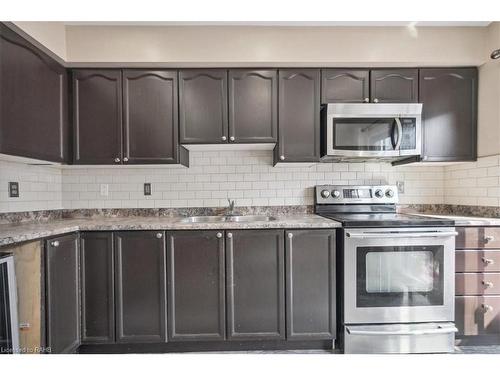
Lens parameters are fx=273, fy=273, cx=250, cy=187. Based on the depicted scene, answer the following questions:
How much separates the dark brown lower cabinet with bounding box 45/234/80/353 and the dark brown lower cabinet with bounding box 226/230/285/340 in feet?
3.29

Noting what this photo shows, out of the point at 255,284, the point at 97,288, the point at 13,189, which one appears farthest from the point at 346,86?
the point at 13,189

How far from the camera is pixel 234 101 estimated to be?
2.10 metres

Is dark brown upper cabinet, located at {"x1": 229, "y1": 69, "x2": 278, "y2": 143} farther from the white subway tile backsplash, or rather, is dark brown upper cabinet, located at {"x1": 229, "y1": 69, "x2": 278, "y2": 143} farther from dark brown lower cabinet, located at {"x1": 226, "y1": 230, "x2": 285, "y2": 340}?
dark brown lower cabinet, located at {"x1": 226, "y1": 230, "x2": 285, "y2": 340}

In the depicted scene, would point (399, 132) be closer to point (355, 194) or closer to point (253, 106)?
point (355, 194)

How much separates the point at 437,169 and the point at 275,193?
153cm

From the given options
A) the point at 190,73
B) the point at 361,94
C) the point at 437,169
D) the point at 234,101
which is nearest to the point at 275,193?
the point at 234,101

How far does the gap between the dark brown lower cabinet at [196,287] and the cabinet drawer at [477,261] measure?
5.41 feet

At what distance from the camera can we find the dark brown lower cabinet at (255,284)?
6.14 ft

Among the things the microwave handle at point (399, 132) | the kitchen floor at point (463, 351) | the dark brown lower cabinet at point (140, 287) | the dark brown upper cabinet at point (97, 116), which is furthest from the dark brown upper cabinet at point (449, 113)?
the dark brown upper cabinet at point (97, 116)

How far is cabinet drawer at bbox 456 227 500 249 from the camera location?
1900 mm

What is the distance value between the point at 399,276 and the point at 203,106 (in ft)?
6.14

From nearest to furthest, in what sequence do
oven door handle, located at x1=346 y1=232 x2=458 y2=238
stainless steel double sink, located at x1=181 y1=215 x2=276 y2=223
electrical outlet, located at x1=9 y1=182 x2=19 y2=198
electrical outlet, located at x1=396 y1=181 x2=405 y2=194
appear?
1. oven door handle, located at x1=346 y1=232 x2=458 y2=238
2. electrical outlet, located at x1=9 y1=182 x2=19 y2=198
3. stainless steel double sink, located at x1=181 y1=215 x2=276 y2=223
4. electrical outlet, located at x1=396 y1=181 x2=405 y2=194

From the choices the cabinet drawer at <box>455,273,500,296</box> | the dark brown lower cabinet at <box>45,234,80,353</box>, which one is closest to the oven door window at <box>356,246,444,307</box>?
the cabinet drawer at <box>455,273,500,296</box>

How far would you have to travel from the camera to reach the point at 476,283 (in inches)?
75.2
